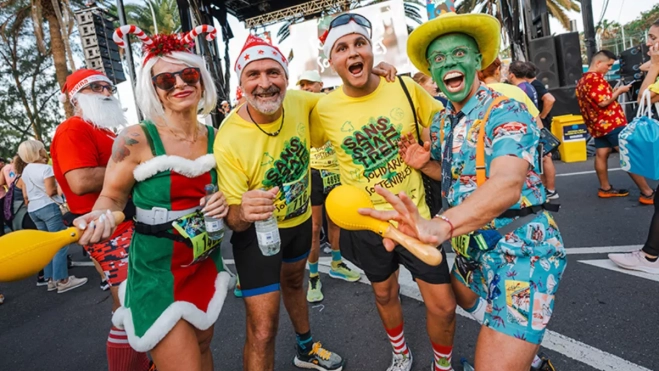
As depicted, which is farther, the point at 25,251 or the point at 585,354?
the point at 585,354

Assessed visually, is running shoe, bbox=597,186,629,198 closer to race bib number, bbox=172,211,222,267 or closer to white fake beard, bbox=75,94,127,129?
race bib number, bbox=172,211,222,267

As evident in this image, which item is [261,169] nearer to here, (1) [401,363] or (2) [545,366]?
(1) [401,363]

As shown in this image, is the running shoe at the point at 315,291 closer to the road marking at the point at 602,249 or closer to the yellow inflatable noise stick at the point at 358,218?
the yellow inflatable noise stick at the point at 358,218

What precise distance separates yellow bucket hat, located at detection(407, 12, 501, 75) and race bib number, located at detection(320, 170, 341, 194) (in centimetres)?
215

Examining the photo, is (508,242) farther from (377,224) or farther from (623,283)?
(623,283)

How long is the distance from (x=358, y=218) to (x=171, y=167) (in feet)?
3.25

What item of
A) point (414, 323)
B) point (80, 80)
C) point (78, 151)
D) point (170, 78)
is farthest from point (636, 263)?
point (80, 80)

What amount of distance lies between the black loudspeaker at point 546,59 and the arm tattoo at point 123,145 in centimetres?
1039

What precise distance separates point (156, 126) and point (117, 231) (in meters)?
0.84

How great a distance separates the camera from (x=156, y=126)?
194 centimetres

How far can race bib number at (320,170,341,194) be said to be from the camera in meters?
3.91

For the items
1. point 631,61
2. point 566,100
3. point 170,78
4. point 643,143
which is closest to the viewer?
point 170,78

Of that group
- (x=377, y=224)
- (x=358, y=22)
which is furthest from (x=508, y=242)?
(x=358, y=22)

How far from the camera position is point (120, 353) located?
2.22 m
